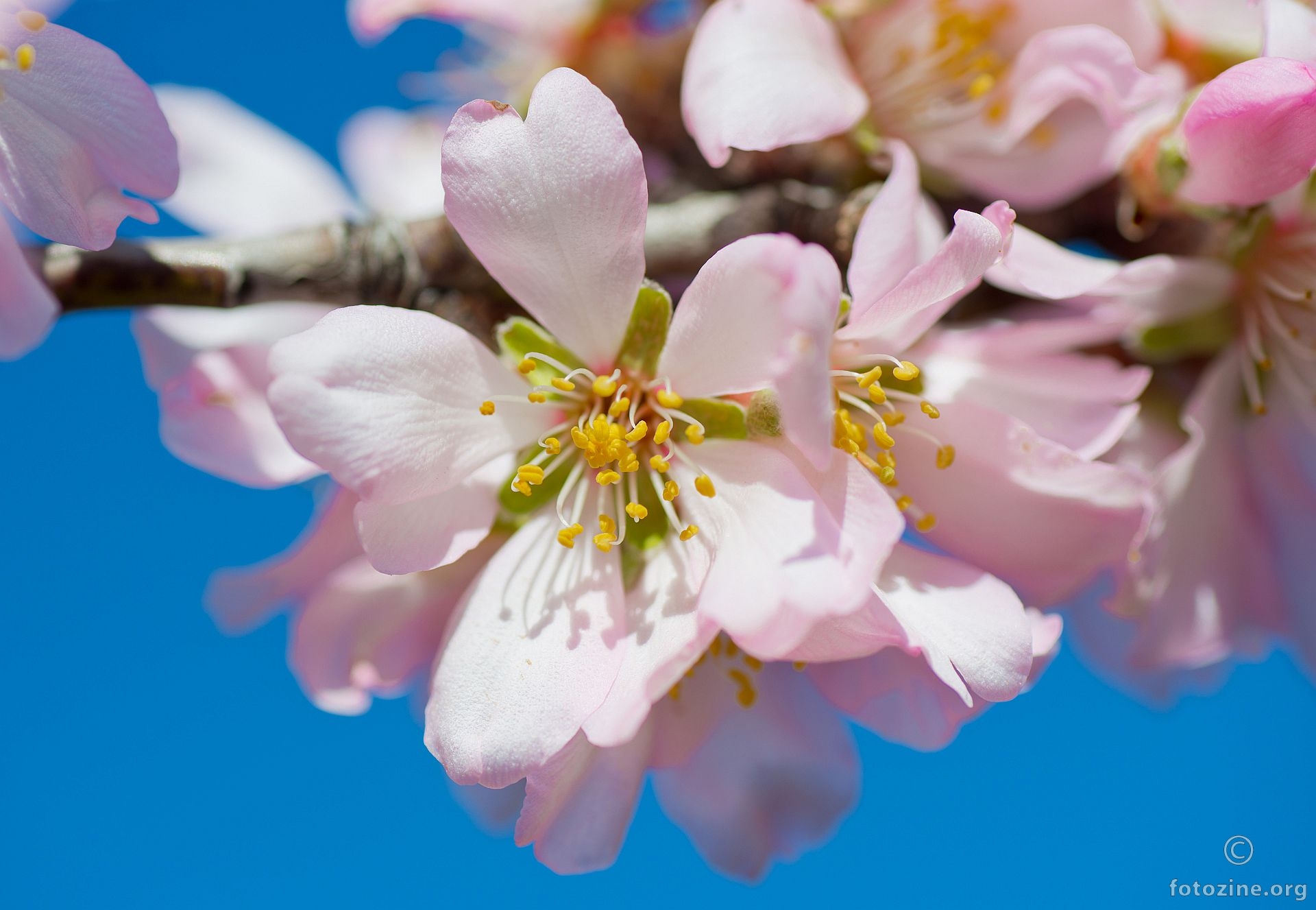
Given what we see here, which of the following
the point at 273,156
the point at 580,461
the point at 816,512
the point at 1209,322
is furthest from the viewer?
the point at 273,156

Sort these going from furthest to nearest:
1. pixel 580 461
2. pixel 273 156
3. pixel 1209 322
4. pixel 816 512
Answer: pixel 273 156 < pixel 1209 322 < pixel 580 461 < pixel 816 512

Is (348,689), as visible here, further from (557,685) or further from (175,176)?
(175,176)

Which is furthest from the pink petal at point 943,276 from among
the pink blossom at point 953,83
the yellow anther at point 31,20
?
the yellow anther at point 31,20

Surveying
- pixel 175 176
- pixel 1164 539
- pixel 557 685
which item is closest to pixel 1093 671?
pixel 1164 539

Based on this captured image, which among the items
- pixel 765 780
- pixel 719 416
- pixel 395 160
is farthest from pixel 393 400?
pixel 395 160

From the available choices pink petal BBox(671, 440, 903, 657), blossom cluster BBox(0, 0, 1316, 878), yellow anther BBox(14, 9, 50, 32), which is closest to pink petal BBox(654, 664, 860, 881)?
blossom cluster BBox(0, 0, 1316, 878)

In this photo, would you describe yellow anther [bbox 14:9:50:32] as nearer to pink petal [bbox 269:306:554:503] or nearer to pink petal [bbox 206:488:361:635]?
pink petal [bbox 269:306:554:503]
